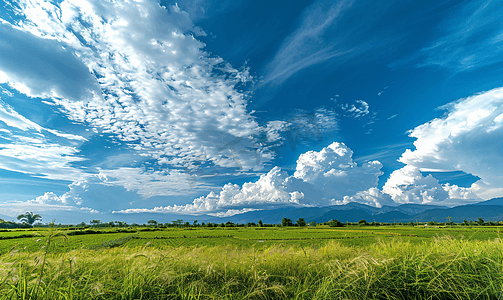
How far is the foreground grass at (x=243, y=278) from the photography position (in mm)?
3947

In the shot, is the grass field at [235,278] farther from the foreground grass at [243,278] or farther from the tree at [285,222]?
the tree at [285,222]

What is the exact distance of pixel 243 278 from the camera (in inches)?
216

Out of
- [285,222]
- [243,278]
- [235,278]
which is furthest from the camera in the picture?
[285,222]

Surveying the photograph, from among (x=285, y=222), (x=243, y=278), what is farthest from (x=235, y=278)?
(x=285, y=222)

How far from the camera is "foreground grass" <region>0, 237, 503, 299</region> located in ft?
13.0

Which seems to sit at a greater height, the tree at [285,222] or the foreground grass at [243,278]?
the foreground grass at [243,278]

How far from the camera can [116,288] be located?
13.9ft

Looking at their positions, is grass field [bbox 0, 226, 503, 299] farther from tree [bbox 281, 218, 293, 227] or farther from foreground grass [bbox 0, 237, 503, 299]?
tree [bbox 281, 218, 293, 227]

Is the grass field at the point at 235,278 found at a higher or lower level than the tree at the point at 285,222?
higher

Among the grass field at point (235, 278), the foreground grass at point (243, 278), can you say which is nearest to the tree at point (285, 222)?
the grass field at point (235, 278)

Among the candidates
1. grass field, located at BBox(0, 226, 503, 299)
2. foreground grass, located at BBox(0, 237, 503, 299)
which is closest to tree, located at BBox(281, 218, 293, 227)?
grass field, located at BBox(0, 226, 503, 299)

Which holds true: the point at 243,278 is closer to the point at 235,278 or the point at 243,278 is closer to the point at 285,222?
the point at 235,278

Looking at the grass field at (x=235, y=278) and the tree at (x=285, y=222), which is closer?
the grass field at (x=235, y=278)

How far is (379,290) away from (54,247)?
712cm
